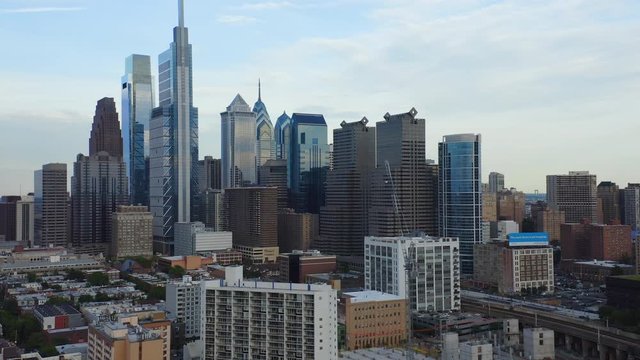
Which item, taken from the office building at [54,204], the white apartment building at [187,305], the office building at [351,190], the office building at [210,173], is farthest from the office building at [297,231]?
the white apartment building at [187,305]

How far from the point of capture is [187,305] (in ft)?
159

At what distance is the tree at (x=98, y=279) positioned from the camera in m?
69.6

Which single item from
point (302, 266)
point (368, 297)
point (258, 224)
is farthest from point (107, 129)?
point (368, 297)

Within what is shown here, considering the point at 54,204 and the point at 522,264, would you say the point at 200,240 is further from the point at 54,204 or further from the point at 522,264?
the point at 522,264

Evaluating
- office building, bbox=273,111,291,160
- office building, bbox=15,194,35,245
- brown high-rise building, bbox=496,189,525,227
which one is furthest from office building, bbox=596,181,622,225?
office building, bbox=15,194,35,245

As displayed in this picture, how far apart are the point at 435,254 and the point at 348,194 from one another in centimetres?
3712

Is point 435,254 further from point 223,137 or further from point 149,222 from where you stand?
point 223,137

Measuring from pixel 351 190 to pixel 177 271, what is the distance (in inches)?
1001

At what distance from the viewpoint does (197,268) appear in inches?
3280

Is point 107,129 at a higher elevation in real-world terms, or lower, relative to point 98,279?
higher

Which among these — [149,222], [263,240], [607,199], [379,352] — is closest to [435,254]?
[379,352]

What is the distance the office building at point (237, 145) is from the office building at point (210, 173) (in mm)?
1371

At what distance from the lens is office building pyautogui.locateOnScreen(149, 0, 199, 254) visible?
111375 millimetres

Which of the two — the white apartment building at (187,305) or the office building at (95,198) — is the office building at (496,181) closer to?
the office building at (95,198)
